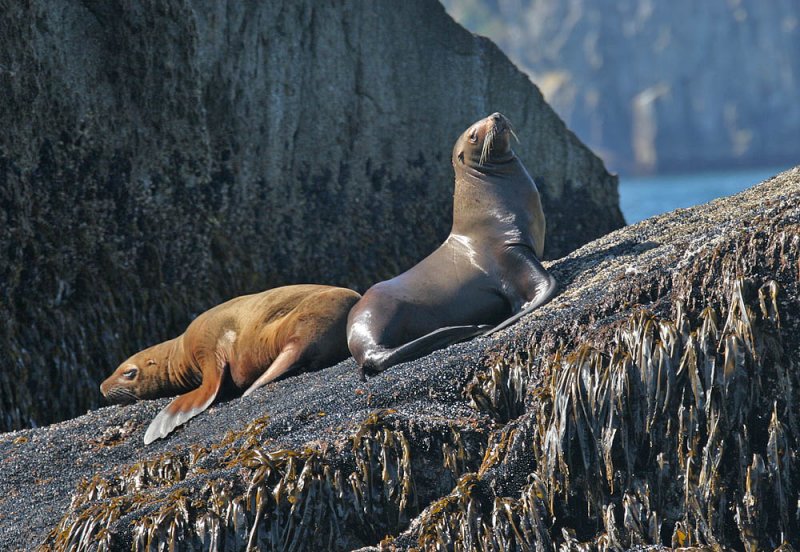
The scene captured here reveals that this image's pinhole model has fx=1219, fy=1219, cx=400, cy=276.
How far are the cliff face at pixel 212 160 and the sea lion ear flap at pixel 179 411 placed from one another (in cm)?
270

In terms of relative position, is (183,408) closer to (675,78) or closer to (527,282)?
(527,282)

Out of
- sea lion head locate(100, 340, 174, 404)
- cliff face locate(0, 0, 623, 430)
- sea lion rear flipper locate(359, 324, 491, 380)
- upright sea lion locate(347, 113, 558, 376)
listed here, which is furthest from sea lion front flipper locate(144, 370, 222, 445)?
cliff face locate(0, 0, 623, 430)

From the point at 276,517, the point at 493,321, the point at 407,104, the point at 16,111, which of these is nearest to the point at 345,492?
the point at 276,517

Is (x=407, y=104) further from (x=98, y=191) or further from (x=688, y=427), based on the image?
(x=688, y=427)

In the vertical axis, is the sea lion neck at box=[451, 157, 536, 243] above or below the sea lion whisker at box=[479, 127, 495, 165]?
below

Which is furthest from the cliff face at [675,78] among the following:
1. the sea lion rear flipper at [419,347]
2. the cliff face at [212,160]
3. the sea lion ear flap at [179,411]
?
the sea lion rear flipper at [419,347]

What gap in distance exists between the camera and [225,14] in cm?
1206

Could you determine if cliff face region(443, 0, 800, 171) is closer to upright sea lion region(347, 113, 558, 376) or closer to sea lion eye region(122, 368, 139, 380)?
upright sea lion region(347, 113, 558, 376)

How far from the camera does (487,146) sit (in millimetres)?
8008

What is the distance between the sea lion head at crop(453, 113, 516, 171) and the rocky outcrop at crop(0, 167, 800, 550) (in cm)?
199

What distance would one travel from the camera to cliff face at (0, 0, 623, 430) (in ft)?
33.6

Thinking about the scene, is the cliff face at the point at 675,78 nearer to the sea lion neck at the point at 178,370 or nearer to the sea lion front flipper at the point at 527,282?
the sea lion neck at the point at 178,370

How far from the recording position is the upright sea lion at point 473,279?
7.09 meters

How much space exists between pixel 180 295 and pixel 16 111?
2.31 metres
